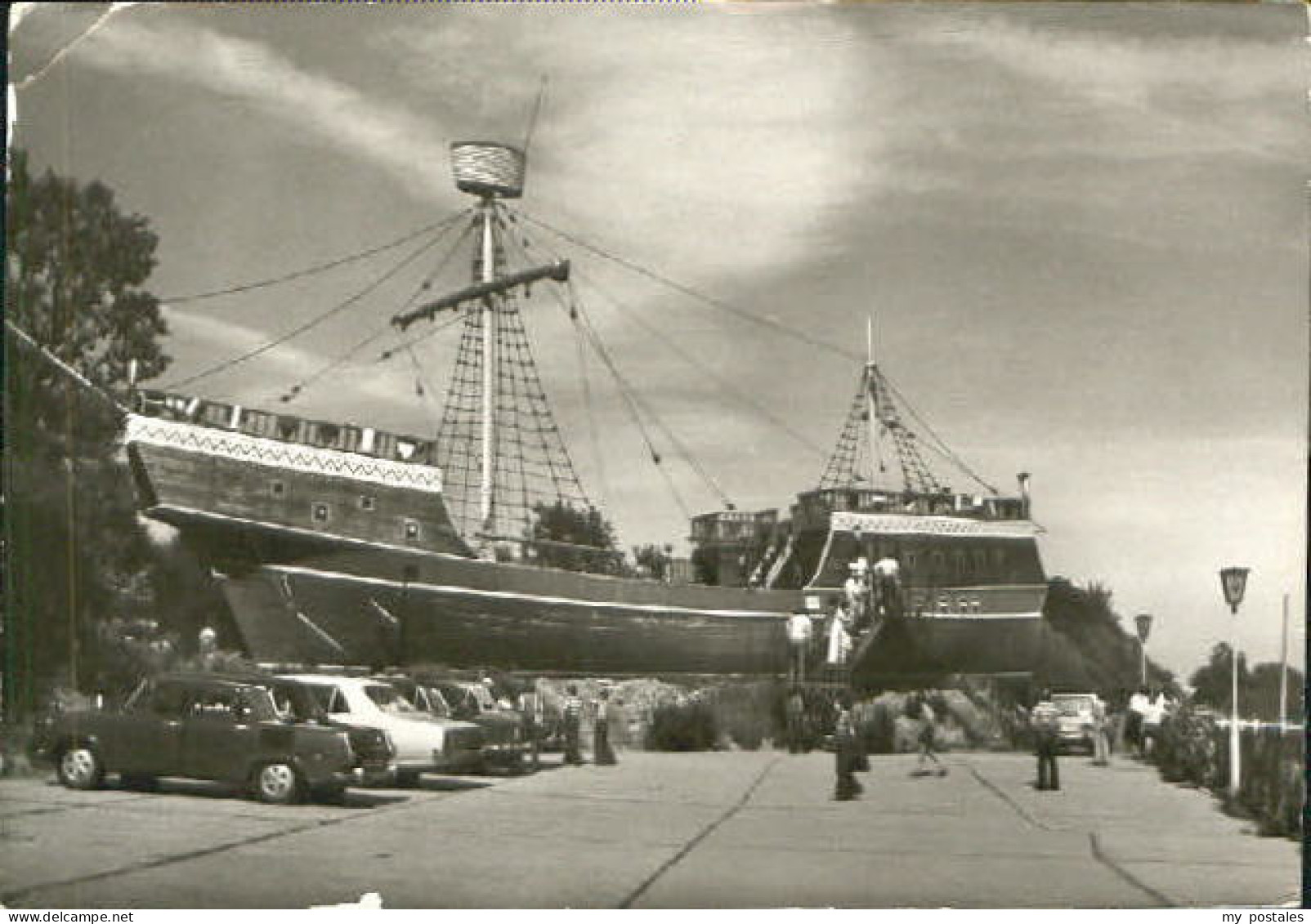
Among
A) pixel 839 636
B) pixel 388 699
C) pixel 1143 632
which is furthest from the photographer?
pixel 388 699

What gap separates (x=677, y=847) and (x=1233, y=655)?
406cm

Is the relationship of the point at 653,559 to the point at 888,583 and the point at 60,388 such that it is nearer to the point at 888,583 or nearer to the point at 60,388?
the point at 888,583

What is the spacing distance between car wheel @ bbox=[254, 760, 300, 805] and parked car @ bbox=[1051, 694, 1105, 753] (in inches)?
200

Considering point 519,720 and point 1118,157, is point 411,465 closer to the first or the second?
point 519,720

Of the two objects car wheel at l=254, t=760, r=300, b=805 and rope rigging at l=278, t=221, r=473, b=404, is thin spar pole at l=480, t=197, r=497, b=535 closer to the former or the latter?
rope rigging at l=278, t=221, r=473, b=404

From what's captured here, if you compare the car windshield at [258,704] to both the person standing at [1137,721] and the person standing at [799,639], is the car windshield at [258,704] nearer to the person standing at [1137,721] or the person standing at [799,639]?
the person standing at [799,639]

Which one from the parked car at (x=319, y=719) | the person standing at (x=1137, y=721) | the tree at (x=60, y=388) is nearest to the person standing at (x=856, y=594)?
the person standing at (x=1137, y=721)

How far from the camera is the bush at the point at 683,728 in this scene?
10.8m

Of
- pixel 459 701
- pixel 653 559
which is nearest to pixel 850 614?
pixel 653 559

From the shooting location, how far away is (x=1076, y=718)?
10734 millimetres

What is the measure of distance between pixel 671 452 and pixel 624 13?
2.92m

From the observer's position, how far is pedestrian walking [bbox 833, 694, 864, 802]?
9.86 m

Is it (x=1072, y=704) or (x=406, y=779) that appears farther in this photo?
(x=406, y=779)
